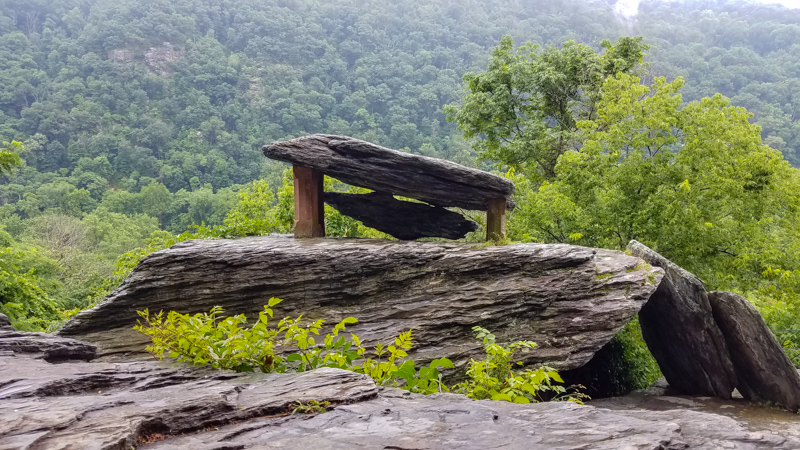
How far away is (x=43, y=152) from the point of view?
61031 mm

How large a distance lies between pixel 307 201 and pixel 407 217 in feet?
8.48

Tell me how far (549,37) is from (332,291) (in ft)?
351

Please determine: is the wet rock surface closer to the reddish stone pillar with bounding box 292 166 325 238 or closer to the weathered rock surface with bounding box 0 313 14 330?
the weathered rock surface with bounding box 0 313 14 330

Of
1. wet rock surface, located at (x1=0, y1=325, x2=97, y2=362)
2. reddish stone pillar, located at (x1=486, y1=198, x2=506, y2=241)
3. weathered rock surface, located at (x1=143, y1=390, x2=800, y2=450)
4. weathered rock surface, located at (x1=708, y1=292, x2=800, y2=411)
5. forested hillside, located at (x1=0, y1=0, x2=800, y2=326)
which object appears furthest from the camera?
forested hillside, located at (x1=0, y1=0, x2=800, y2=326)

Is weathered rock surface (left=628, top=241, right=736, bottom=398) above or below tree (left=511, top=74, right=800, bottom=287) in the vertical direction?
below

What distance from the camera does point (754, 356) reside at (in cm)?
1071

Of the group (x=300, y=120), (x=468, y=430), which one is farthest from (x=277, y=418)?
(x=300, y=120)

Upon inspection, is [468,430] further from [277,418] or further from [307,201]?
[307,201]

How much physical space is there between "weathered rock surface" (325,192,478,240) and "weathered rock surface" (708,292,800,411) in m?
5.70

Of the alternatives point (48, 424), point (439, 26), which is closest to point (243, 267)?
point (48, 424)

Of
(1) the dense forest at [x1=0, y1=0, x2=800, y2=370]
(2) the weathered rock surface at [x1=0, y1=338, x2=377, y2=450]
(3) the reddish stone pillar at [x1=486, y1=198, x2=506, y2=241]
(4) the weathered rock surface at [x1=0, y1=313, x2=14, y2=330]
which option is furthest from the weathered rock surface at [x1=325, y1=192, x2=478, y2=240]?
(2) the weathered rock surface at [x1=0, y1=338, x2=377, y2=450]

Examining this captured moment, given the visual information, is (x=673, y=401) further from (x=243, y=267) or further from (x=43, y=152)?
(x=43, y=152)

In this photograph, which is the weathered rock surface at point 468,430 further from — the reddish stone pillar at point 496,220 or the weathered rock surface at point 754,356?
the reddish stone pillar at point 496,220

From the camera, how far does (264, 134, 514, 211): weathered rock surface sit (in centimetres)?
1145
